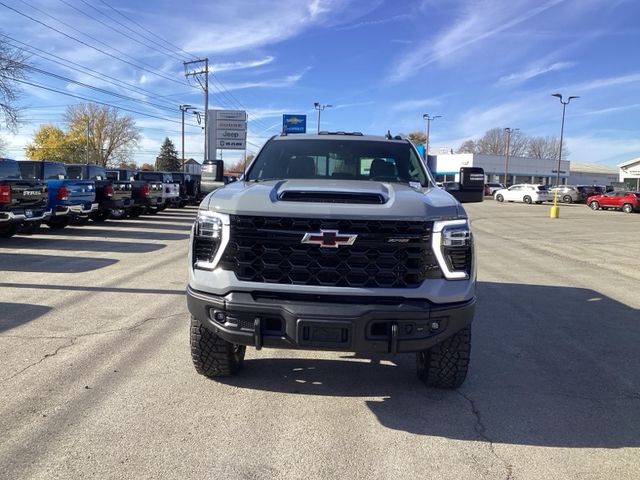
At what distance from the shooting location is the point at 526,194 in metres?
45.9

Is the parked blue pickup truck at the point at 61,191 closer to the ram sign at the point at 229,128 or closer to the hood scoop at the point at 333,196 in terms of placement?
the hood scoop at the point at 333,196

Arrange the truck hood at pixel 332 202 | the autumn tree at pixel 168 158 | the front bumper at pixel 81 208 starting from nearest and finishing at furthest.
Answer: the truck hood at pixel 332 202 → the front bumper at pixel 81 208 → the autumn tree at pixel 168 158

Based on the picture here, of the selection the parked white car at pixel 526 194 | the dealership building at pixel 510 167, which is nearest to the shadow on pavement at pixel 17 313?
the parked white car at pixel 526 194

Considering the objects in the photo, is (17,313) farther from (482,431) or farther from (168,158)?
(168,158)

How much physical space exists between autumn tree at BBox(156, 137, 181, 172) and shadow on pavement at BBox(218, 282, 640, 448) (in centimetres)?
10241

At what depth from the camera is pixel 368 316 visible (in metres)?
3.31

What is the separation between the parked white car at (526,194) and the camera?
45.1m

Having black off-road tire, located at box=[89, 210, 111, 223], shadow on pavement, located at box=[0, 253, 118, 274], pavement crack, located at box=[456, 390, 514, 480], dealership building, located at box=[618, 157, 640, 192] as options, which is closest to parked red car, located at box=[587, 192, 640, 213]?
dealership building, located at box=[618, 157, 640, 192]

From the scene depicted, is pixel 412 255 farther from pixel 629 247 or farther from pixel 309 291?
pixel 629 247

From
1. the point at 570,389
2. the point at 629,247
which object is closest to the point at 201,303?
the point at 570,389

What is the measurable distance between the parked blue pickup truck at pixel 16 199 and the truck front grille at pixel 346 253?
382 inches

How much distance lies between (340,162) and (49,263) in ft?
22.7

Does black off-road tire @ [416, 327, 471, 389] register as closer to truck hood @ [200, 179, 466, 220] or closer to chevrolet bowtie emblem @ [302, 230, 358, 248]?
truck hood @ [200, 179, 466, 220]

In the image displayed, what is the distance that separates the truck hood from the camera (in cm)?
341
